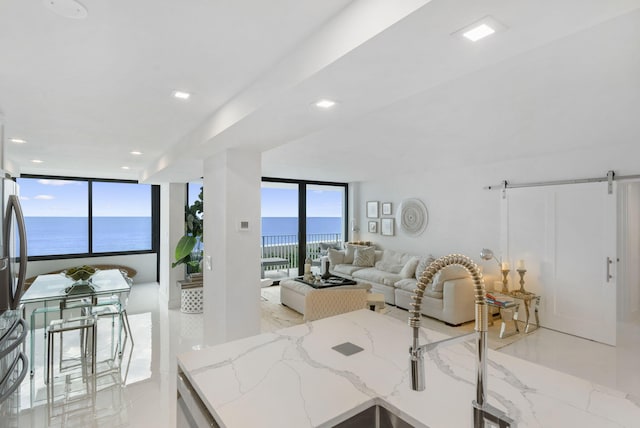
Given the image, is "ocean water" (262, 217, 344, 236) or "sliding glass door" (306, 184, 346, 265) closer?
"ocean water" (262, 217, 344, 236)

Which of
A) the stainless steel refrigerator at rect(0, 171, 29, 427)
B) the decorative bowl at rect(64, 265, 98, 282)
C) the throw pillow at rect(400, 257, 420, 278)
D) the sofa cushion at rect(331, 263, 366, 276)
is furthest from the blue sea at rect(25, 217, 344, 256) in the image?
the stainless steel refrigerator at rect(0, 171, 29, 427)

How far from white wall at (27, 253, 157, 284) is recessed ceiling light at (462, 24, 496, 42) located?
313 inches

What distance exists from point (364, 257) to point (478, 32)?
19.4ft

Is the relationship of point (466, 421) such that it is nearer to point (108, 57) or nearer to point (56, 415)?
point (108, 57)

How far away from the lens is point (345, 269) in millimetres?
6691

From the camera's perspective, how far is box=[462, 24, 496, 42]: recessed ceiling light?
3.65 feet

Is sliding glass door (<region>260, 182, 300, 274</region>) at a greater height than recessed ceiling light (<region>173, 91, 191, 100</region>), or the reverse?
recessed ceiling light (<region>173, 91, 191, 100</region>)

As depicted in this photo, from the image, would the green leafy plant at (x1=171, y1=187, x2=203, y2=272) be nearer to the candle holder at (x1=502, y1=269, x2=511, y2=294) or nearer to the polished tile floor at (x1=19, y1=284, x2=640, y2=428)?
the polished tile floor at (x1=19, y1=284, x2=640, y2=428)

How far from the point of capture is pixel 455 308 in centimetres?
457

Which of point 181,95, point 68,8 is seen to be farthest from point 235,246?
point 68,8

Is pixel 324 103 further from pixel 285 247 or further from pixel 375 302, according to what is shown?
pixel 285 247

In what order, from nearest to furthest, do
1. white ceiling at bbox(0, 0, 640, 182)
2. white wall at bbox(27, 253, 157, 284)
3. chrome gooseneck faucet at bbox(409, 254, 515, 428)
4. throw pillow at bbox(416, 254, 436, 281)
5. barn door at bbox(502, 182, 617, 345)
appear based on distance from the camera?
chrome gooseneck faucet at bbox(409, 254, 515, 428)
white ceiling at bbox(0, 0, 640, 182)
barn door at bbox(502, 182, 617, 345)
throw pillow at bbox(416, 254, 436, 281)
white wall at bbox(27, 253, 157, 284)

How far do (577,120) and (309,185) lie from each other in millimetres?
5410

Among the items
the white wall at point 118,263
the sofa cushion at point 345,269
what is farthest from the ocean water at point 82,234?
the sofa cushion at point 345,269
